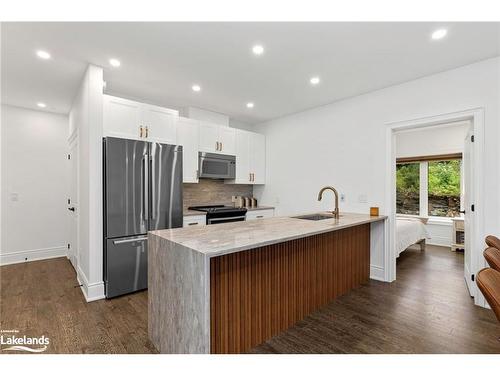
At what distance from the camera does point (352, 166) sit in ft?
12.6

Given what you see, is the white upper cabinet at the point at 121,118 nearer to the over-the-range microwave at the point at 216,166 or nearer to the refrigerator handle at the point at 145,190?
the refrigerator handle at the point at 145,190

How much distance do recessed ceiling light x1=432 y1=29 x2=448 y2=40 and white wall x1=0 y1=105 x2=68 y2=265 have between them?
5.67 metres

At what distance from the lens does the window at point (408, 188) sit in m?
6.28

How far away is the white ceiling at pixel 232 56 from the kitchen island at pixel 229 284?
5.81 feet

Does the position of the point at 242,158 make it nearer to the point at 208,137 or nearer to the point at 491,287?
the point at 208,137

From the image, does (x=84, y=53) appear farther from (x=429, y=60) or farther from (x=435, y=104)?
(x=435, y=104)

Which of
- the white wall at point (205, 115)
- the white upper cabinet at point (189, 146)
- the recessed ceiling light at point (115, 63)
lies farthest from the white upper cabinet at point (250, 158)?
the recessed ceiling light at point (115, 63)

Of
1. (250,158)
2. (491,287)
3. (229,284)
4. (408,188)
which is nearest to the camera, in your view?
(491,287)

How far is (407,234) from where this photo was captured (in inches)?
176

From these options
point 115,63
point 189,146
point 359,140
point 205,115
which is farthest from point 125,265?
point 359,140

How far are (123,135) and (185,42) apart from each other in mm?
1437

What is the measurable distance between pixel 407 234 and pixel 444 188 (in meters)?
2.43

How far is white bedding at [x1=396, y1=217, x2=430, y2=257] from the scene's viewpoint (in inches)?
166

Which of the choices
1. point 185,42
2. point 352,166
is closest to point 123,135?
point 185,42
